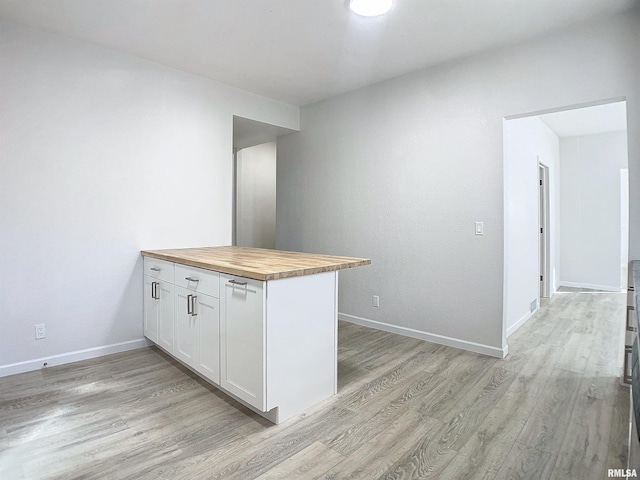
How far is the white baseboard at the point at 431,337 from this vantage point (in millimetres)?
3078

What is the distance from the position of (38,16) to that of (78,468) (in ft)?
9.47

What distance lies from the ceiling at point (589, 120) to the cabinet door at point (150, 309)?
4843mm

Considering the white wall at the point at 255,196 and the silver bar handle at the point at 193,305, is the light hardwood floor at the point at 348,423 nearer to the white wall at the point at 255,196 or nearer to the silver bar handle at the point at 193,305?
the silver bar handle at the point at 193,305

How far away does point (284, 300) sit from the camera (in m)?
1.99

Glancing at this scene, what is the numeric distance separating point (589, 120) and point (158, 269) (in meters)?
5.87

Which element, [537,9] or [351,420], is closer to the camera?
[351,420]

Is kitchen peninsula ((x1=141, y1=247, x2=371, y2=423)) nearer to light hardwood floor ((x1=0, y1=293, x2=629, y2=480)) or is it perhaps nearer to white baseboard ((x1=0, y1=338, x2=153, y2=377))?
light hardwood floor ((x1=0, y1=293, x2=629, y2=480))

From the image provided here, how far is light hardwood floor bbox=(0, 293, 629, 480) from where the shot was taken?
5.43ft

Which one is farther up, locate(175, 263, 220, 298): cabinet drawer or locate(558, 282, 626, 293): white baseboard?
locate(175, 263, 220, 298): cabinet drawer

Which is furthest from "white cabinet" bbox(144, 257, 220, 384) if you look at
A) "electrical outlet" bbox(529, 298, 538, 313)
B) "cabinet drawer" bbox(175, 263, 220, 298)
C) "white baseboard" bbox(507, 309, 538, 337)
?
"electrical outlet" bbox(529, 298, 538, 313)

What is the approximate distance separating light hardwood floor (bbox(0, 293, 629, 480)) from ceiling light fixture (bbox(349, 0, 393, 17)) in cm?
254

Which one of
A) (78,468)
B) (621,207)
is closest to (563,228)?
(621,207)

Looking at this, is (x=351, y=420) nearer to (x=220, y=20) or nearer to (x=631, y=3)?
(x=220, y=20)

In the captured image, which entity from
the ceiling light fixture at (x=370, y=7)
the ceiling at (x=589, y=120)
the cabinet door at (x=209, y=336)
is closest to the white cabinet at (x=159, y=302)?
the cabinet door at (x=209, y=336)
